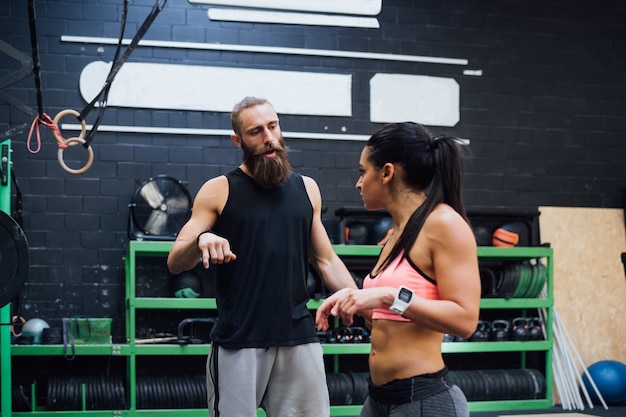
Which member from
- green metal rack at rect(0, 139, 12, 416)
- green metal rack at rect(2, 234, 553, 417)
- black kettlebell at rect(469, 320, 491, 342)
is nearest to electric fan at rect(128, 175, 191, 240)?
green metal rack at rect(2, 234, 553, 417)

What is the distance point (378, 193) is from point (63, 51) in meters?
5.31

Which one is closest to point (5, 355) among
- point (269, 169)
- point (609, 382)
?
point (269, 169)

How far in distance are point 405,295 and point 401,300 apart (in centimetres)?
2

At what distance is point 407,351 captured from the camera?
218 cm

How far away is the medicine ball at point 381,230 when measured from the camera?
7020 mm

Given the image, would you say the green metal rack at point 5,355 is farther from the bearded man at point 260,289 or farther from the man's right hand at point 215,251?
the man's right hand at point 215,251

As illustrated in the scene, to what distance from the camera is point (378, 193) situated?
2348 millimetres

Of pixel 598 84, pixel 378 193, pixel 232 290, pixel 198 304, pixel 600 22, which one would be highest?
pixel 600 22

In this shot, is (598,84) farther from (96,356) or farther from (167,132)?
(96,356)

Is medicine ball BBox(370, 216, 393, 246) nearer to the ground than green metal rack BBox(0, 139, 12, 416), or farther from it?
farther from it

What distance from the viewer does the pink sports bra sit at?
2141mm

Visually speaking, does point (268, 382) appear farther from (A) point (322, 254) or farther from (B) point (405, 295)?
(B) point (405, 295)

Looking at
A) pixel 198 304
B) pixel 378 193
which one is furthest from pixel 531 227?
pixel 378 193

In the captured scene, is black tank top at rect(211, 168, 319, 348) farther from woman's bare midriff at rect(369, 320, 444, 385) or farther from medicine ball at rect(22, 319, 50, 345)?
medicine ball at rect(22, 319, 50, 345)
